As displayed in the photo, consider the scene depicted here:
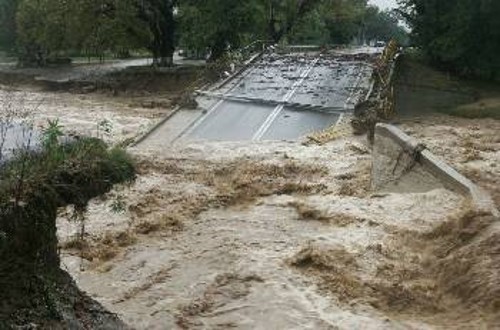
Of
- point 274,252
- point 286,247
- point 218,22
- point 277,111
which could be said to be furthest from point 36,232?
point 218,22

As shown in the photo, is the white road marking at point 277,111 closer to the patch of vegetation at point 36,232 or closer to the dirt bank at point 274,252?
the dirt bank at point 274,252

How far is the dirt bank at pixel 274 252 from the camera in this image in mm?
10297

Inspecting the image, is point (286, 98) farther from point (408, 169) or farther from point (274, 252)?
point (274, 252)

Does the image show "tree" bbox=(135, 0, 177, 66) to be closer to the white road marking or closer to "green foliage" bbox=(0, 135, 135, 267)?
the white road marking

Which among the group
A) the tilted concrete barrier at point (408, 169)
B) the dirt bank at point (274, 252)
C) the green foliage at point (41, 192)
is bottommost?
the dirt bank at point (274, 252)

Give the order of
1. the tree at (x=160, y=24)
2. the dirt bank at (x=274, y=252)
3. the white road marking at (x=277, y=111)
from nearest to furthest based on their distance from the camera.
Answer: the dirt bank at (x=274, y=252)
the white road marking at (x=277, y=111)
the tree at (x=160, y=24)

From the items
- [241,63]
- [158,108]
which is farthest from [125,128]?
[241,63]

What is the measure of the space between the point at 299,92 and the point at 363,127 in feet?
19.6

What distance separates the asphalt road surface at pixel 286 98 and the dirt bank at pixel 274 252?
15.7 feet

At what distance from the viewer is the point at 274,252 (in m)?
12.4

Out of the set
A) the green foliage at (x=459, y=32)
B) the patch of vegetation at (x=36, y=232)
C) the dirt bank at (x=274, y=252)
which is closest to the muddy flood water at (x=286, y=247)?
the dirt bank at (x=274, y=252)

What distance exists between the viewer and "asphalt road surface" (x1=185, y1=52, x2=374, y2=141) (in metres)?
22.6

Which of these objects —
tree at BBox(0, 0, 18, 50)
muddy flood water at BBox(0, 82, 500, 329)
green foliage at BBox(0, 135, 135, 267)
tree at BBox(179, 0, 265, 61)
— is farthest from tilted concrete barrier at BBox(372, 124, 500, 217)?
tree at BBox(0, 0, 18, 50)

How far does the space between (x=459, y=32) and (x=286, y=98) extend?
6.61 m
